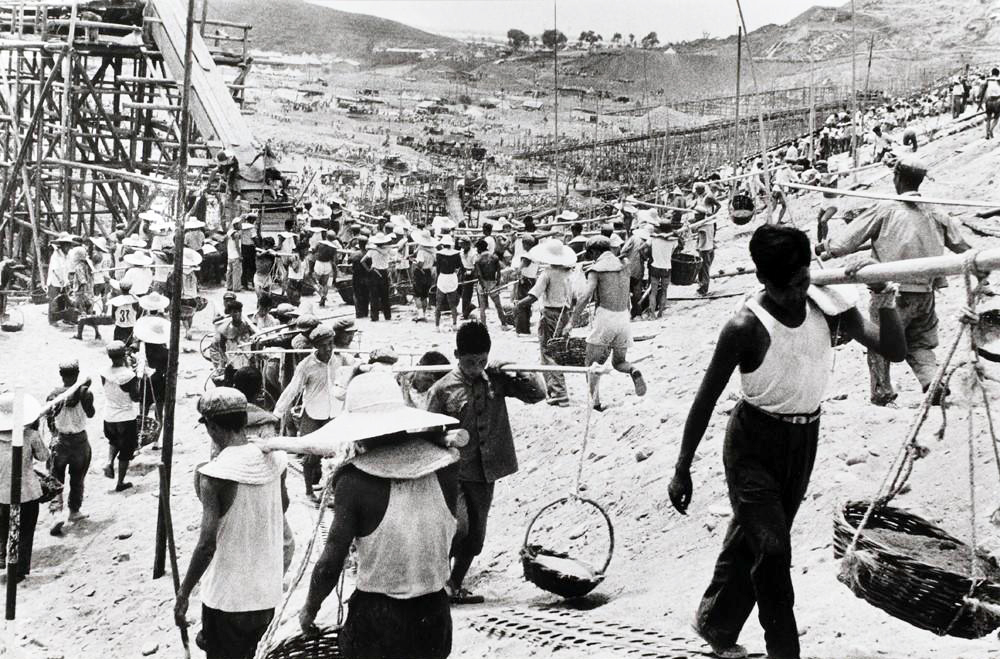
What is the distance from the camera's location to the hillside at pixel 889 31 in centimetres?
8100

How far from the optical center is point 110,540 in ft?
26.3

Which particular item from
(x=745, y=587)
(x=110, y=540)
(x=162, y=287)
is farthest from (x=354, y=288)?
(x=745, y=587)

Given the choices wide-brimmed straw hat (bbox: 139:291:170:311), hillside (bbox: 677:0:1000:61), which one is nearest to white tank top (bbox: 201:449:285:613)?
wide-brimmed straw hat (bbox: 139:291:170:311)

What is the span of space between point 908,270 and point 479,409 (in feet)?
7.33

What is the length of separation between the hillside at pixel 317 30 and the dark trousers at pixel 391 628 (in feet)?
328

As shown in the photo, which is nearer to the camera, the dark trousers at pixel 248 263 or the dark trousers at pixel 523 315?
the dark trousers at pixel 523 315

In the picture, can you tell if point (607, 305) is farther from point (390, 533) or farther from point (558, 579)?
point (390, 533)

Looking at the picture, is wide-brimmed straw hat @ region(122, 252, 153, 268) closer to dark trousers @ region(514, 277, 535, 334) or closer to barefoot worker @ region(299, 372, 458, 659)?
dark trousers @ region(514, 277, 535, 334)

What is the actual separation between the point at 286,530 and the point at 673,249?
30.1 feet

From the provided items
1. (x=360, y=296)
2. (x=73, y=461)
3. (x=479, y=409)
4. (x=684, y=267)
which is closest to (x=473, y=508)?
(x=479, y=409)

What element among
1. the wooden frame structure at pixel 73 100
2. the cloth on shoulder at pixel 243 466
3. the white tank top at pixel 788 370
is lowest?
the cloth on shoulder at pixel 243 466

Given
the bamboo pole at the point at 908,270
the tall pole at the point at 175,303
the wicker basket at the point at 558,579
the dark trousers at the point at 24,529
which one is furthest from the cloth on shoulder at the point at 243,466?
the dark trousers at the point at 24,529

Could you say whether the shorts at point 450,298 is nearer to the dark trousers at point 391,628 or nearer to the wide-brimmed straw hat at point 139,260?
the wide-brimmed straw hat at point 139,260

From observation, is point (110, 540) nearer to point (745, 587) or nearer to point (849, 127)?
point (745, 587)
